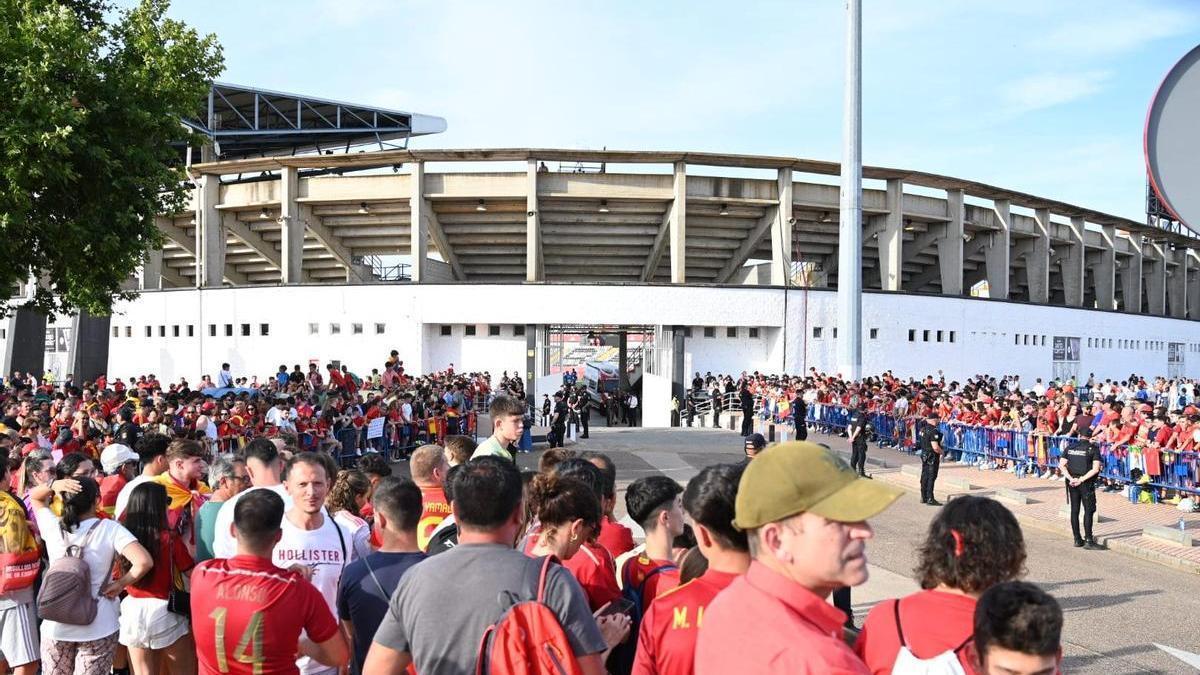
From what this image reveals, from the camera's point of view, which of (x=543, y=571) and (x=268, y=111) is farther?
(x=268, y=111)

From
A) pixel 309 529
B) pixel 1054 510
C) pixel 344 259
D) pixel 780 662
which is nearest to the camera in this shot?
pixel 780 662

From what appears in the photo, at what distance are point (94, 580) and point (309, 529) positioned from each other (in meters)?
1.35

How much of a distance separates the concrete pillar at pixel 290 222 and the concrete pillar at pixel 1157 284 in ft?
163

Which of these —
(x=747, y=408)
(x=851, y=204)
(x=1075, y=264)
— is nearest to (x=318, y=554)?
(x=747, y=408)

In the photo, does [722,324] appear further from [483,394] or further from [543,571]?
[543,571]

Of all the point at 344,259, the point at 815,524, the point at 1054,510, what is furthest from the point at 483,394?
the point at 815,524

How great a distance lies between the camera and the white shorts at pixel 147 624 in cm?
459

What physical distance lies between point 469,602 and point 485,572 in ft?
0.34

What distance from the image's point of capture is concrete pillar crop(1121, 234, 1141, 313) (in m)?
49.8

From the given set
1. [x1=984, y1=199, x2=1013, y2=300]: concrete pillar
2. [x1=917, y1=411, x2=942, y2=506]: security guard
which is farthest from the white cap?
[x1=984, y1=199, x2=1013, y2=300]: concrete pillar

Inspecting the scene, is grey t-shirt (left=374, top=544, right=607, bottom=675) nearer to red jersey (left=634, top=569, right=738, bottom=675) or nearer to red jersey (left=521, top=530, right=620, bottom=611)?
red jersey (left=634, top=569, right=738, bottom=675)

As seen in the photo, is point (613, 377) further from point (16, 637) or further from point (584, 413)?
point (16, 637)

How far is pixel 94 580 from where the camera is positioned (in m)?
4.54

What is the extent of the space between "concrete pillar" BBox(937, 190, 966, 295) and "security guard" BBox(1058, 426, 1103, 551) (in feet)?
98.1
